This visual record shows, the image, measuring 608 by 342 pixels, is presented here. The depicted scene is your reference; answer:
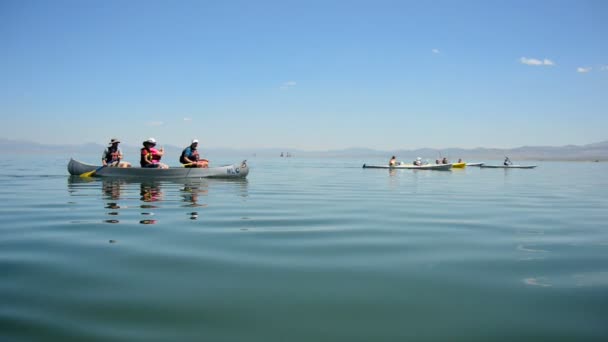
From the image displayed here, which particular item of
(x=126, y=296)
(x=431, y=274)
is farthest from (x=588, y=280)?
(x=126, y=296)

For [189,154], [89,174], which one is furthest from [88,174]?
[189,154]

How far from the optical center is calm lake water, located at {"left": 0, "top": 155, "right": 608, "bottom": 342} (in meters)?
3.78

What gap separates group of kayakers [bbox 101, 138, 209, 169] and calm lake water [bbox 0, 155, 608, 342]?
13269 mm

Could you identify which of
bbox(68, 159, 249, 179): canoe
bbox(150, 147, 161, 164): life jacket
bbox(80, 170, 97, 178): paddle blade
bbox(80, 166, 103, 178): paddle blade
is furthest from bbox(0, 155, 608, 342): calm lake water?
bbox(80, 170, 97, 178): paddle blade

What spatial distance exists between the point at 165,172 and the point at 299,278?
1952 cm

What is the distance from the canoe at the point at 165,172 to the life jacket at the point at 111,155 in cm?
90

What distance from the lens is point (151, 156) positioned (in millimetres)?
23875

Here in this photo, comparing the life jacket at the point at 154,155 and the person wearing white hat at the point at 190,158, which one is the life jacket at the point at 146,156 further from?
the person wearing white hat at the point at 190,158

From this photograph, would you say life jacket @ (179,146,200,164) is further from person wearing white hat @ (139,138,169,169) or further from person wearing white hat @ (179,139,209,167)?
person wearing white hat @ (139,138,169,169)

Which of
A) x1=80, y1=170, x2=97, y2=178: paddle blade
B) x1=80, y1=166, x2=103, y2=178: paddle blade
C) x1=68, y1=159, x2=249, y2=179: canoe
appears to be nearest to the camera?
x1=68, y1=159, x2=249, y2=179: canoe

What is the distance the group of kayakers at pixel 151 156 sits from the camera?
931 inches

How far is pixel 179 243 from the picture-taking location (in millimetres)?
7238

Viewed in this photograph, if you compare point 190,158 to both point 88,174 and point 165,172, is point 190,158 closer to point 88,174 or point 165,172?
point 165,172

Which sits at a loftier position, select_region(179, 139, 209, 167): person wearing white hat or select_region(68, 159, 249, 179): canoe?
select_region(179, 139, 209, 167): person wearing white hat
